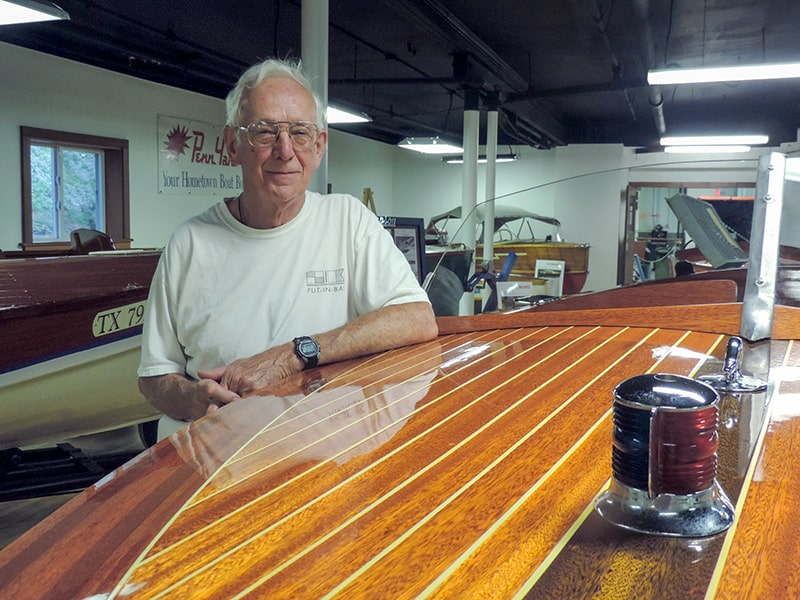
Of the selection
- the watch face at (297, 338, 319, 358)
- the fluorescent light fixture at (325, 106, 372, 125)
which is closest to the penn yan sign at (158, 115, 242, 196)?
the fluorescent light fixture at (325, 106, 372, 125)

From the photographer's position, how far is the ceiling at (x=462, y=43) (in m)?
6.80

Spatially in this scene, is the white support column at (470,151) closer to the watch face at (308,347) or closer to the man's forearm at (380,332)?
the man's forearm at (380,332)

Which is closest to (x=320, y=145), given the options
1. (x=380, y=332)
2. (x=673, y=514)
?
(x=380, y=332)

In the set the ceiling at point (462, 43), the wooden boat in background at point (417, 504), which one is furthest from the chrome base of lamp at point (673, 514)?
the ceiling at point (462, 43)

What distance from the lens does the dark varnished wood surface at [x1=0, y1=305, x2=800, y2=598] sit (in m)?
0.66

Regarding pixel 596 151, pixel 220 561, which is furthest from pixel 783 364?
pixel 596 151

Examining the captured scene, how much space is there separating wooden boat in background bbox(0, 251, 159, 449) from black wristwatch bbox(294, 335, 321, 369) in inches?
66.8

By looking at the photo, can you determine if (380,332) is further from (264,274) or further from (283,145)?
(283,145)

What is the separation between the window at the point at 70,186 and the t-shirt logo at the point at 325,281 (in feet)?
19.0

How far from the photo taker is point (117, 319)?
3.45 meters

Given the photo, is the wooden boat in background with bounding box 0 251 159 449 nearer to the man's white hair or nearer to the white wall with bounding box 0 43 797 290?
the man's white hair

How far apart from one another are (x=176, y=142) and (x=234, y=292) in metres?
7.92

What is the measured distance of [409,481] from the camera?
903mm

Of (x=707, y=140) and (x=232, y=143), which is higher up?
(x=707, y=140)
